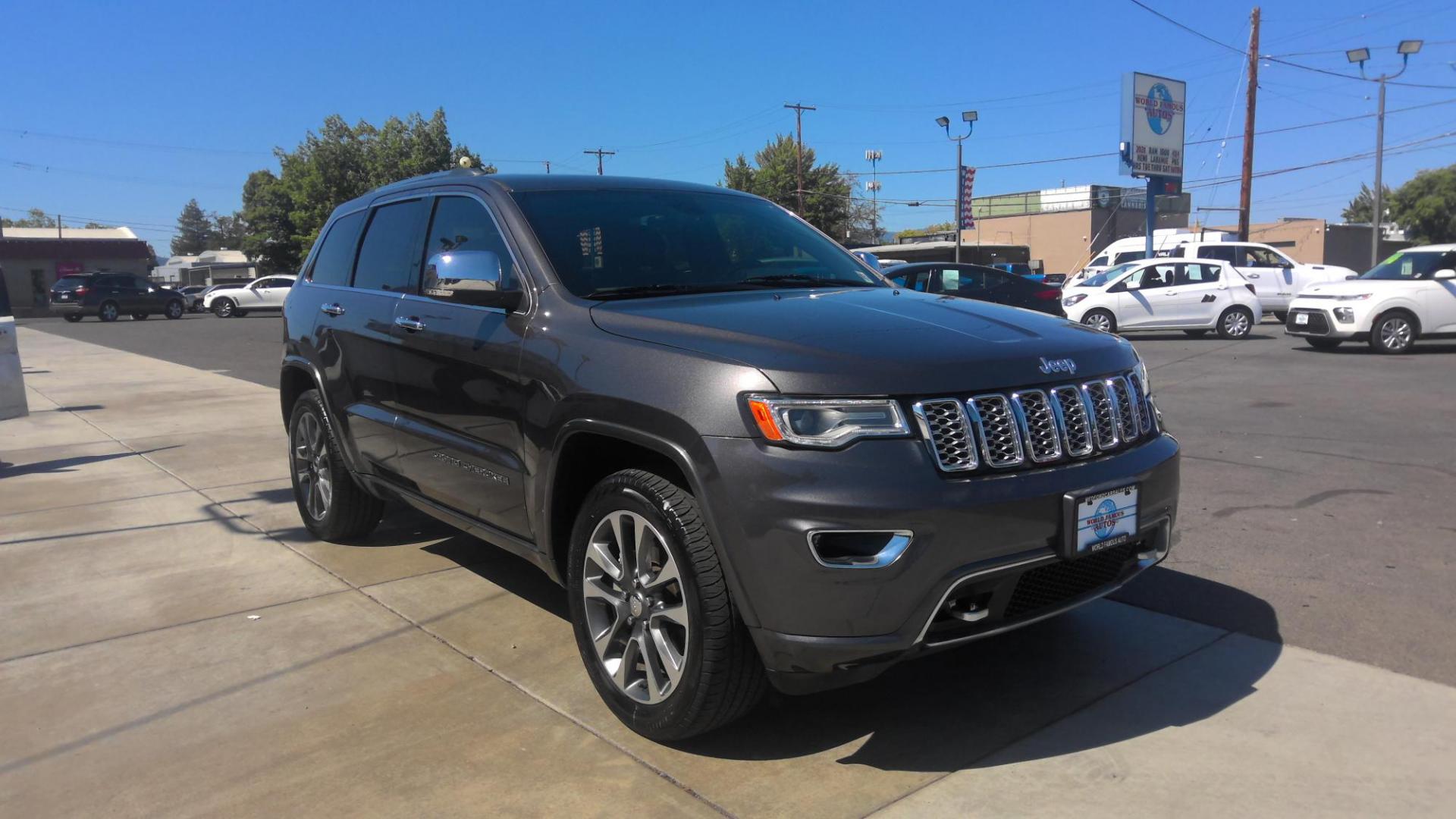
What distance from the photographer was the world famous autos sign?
31.7 m

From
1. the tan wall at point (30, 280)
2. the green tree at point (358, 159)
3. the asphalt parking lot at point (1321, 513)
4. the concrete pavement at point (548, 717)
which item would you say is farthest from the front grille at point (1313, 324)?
the tan wall at point (30, 280)

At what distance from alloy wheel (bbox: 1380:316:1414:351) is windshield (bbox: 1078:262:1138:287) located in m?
5.20

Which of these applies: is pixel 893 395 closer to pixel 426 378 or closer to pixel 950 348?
pixel 950 348

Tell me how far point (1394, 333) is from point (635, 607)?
15756mm

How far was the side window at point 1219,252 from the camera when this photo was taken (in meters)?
23.8

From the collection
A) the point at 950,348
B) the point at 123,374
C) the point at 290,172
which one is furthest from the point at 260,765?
the point at 290,172

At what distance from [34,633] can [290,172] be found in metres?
67.5

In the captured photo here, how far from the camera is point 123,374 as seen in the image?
1645 cm

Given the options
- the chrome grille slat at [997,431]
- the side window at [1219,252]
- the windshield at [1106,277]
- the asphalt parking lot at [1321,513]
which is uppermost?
the side window at [1219,252]

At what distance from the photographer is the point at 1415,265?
612 inches

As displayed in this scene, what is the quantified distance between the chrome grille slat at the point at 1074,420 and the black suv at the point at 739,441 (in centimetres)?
1

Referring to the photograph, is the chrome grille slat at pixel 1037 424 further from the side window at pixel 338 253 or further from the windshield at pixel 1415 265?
the windshield at pixel 1415 265

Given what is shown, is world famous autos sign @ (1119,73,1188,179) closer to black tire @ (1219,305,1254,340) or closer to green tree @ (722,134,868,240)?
black tire @ (1219,305,1254,340)

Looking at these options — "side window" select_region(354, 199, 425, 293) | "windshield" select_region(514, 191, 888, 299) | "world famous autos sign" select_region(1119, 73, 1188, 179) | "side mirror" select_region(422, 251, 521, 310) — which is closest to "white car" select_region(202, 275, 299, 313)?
"world famous autos sign" select_region(1119, 73, 1188, 179)
